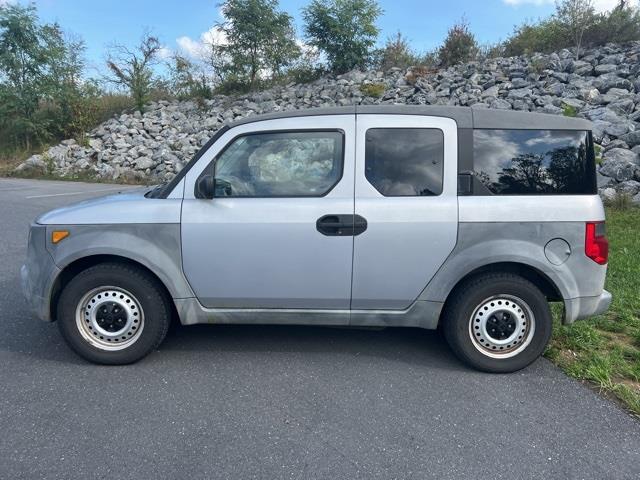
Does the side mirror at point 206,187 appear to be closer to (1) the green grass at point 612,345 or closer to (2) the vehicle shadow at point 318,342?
(2) the vehicle shadow at point 318,342

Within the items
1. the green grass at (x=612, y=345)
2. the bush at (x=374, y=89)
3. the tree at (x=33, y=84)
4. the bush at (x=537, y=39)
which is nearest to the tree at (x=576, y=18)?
the bush at (x=537, y=39)

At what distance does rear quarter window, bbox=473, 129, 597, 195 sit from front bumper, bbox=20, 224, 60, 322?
10.7 ft

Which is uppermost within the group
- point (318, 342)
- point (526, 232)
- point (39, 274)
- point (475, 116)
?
point (475, 116)

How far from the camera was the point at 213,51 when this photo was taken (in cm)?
2327

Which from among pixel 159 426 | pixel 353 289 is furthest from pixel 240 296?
pixel 159 426

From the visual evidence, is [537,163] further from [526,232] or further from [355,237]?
[355,237]

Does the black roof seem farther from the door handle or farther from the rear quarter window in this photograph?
the door handle

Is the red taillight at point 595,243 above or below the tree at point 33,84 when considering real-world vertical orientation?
below

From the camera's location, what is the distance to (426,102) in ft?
55.6

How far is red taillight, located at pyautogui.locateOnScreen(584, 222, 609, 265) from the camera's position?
354cm

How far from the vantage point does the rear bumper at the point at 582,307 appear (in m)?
3.65

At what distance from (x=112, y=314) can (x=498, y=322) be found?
2923 millimetres

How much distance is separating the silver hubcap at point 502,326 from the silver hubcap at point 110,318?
8.39 feet

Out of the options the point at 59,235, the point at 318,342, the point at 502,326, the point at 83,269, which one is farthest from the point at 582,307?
the point at 59,235
